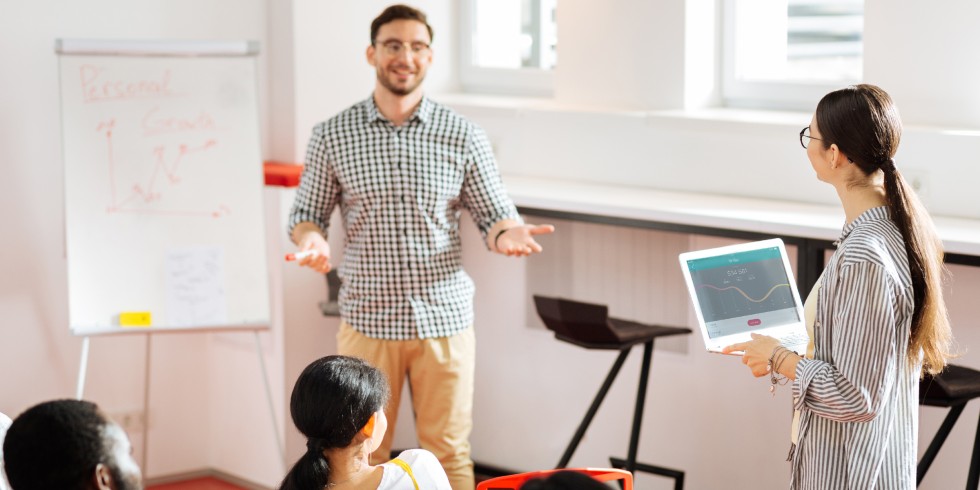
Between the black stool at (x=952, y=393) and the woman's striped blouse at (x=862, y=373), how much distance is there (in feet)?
1.92

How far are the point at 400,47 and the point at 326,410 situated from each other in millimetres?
1477

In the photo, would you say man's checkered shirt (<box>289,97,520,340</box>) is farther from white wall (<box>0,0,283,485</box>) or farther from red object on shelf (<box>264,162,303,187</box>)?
white wall (<box>0,0,283,485</box>)

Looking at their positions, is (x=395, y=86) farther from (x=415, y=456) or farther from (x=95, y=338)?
A: (x=95, y=338)

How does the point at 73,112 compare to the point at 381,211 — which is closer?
the point at 381,211

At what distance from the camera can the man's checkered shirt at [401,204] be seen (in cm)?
344

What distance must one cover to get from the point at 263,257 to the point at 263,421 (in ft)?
2.57

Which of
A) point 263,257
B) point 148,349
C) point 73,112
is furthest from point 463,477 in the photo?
point 73,112

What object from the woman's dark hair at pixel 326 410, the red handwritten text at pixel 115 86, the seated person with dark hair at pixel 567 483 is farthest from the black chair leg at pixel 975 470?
the red handwritten text at pixel 115 86

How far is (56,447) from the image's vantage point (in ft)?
4.91

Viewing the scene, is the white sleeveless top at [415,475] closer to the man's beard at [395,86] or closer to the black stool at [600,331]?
the black stool at [600,331]

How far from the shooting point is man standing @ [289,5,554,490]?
3.43m

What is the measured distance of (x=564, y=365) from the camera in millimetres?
4223

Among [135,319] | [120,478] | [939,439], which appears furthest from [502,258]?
[120,478]

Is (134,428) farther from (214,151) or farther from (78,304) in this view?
(214,151)
